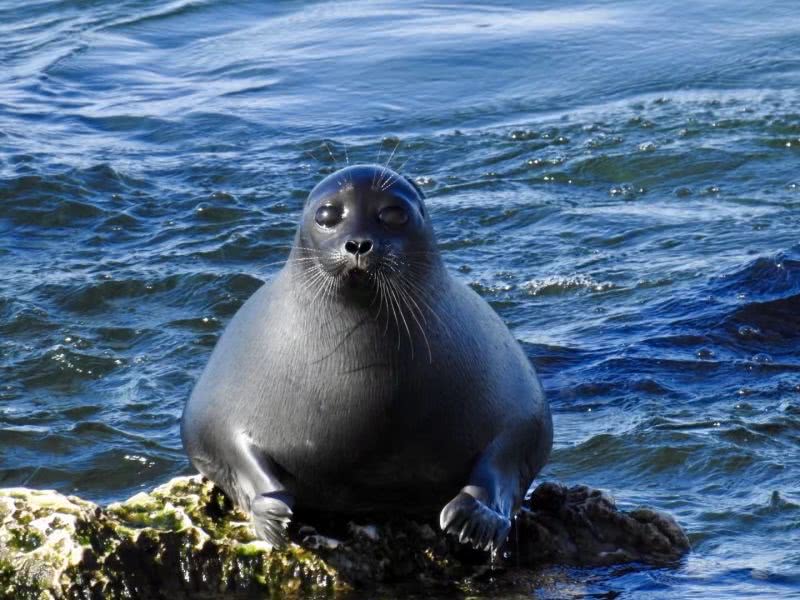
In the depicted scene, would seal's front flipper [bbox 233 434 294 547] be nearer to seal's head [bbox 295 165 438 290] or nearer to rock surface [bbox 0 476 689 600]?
rock surface [bbox 0 476 689 600]

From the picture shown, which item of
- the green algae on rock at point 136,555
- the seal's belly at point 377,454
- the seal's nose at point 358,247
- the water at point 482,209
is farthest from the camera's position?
the water at point 482,209

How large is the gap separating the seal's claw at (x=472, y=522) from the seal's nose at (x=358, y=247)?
86cm

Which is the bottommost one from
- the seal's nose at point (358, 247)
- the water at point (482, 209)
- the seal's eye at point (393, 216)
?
the water at point (482, 209)

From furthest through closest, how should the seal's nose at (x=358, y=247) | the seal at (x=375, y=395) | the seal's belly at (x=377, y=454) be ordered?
1. the seal's belly at (x=377, y=454)
2. the seal at (x=375, y=395)
3. the seal's nose at (x=358, y=247)

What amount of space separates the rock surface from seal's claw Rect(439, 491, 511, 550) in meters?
0.29

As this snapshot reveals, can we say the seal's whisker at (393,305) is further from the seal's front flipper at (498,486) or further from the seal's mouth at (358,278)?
the seal's front flipper at (498,486)

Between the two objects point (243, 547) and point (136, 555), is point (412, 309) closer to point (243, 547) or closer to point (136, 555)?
point (243, 547)

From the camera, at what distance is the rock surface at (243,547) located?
5207 mm

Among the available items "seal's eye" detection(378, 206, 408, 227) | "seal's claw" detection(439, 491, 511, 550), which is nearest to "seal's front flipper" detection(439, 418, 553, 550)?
"seal's claw" detection(439, 491, 511, 550)

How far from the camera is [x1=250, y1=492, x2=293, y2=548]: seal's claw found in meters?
5.27

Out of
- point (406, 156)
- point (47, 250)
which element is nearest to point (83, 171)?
point (47, 250)

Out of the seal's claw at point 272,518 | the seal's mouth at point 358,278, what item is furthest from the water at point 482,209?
the seal's mouth at point 358,278

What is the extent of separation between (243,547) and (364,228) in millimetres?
1138

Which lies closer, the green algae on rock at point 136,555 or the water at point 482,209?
the green algae on rock at point 136,555
